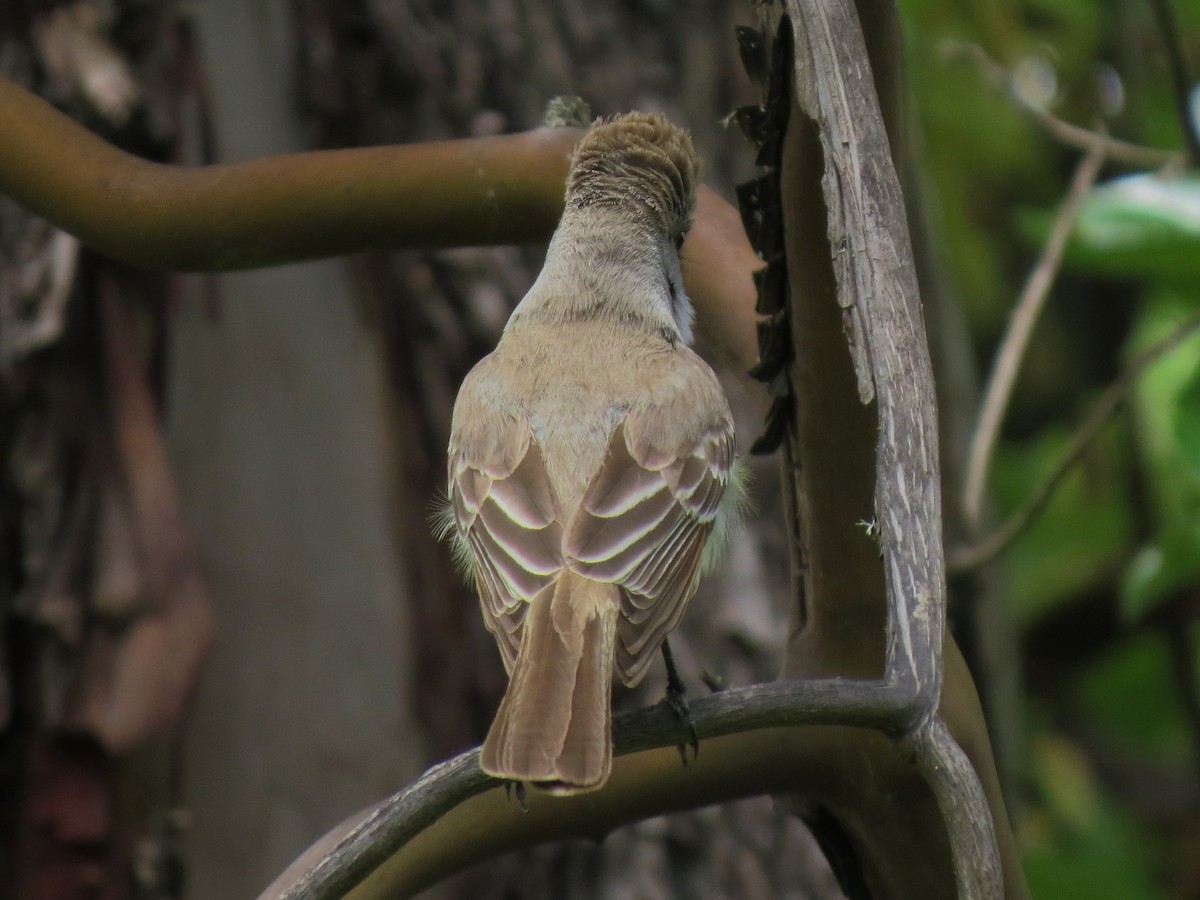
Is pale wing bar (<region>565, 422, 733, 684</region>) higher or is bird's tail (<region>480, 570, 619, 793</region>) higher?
pale wing bar (<region>565, 422, 733, 684</region>)

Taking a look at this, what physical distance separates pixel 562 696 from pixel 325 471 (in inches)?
102

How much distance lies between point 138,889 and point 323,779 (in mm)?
613

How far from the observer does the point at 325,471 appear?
14.4ft

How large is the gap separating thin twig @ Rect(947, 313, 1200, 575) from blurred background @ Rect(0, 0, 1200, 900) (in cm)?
10

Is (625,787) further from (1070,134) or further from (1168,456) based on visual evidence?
(1168,456)

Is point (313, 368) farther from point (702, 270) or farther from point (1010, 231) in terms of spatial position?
point (1010, 231)

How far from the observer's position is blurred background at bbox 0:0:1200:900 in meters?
3.78

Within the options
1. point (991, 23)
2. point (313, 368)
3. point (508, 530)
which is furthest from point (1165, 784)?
point (508, 530)

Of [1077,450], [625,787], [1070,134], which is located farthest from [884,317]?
[1070,134]

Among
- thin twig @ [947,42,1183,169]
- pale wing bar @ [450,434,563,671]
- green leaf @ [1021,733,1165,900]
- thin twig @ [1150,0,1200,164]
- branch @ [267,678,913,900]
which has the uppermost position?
thin twig @ [947,42,1183,169]

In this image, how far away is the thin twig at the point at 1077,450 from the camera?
3.37 m

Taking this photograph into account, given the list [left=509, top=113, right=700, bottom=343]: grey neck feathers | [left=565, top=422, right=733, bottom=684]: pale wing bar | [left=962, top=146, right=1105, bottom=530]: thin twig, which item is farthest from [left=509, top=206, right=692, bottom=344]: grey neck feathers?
[left=962, top=146, right=1105, bottom=530]: thin twig

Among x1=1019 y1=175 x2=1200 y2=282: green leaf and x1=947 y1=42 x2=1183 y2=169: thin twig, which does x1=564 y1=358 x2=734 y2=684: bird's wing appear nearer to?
x1=1019 y1=175 x2=1200 y2=282: green leaf

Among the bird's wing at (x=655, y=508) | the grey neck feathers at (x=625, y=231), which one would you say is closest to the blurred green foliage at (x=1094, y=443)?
the grey neck feathers at (x=625, y=231)
